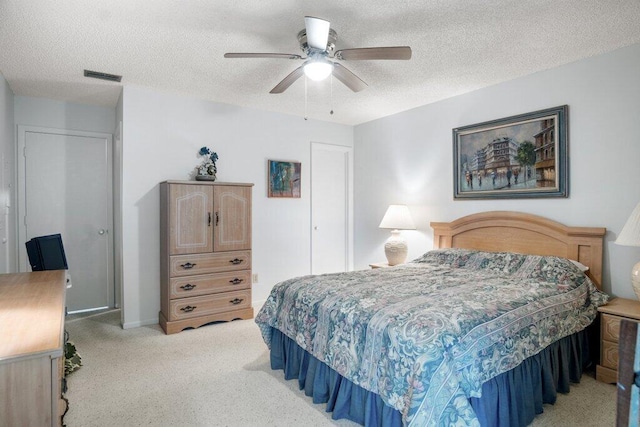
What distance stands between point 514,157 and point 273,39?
2532mm

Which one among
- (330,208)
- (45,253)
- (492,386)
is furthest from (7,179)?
(492,386)

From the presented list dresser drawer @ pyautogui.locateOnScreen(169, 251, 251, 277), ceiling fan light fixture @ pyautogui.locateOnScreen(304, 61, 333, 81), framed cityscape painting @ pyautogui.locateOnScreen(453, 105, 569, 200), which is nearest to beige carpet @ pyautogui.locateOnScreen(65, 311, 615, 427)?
dresser drawer @ pyautogui.locateOnScreen(169, 251, 251, 277)

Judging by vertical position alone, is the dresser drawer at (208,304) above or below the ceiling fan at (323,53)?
below

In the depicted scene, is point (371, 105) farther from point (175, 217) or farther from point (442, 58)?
point (175, 217)

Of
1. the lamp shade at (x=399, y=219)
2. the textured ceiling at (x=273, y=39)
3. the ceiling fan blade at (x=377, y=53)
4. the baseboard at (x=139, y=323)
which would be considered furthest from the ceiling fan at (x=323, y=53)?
the baseboard at (x=139, y=323)

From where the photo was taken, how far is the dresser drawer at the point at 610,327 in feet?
7.95

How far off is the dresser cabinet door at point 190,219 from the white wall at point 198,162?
1.49ft

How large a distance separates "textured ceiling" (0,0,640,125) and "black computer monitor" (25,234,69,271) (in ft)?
4.96

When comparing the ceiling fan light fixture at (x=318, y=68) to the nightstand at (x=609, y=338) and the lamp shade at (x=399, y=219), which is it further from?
the nightstand at (x=609, y=338)

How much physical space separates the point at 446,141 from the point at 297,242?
2.31 m

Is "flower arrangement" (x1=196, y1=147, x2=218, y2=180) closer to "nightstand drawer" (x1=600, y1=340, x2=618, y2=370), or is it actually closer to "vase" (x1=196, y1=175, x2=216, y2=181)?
"vase" (x1=196, y1=175, x2=216, y2=181)

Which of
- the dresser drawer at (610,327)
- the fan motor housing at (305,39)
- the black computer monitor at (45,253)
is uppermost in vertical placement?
the fan motor housing at (305,39)

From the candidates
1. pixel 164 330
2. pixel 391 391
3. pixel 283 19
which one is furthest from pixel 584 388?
pixel 164 330

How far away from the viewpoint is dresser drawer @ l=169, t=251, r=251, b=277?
11.6ft
